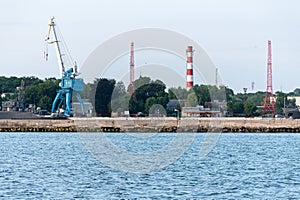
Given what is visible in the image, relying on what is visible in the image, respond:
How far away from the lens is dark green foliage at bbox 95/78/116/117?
15100 cm

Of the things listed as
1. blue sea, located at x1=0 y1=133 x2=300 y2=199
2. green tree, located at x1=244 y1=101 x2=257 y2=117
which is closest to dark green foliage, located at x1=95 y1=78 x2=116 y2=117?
green tree, located at x1=244 y1=101 x2=257 y2=117

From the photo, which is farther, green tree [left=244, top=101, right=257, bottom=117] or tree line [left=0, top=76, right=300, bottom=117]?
green tree [left=244, top=101, right=257, bottom=117]

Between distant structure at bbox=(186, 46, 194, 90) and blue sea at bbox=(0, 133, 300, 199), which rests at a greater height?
distant structure at bbox=(186, 46, 194, 90)

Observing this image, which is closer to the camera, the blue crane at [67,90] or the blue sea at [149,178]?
the blue sea at [149,178]

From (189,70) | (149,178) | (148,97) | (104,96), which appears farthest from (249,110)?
(149,178)

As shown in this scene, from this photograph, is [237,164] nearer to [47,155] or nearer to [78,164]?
[78,164]

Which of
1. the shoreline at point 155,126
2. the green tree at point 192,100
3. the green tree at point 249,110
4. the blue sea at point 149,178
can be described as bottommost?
the blue sea at point 149,178

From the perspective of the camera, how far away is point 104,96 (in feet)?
508

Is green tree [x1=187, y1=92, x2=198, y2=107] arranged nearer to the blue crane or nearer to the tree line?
the tree line

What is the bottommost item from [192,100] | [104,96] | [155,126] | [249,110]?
[155,126]

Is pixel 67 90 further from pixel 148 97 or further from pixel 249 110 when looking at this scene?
pixel 249 110

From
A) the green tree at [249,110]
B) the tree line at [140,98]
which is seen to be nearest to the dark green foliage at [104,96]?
the tree line at [140,98]

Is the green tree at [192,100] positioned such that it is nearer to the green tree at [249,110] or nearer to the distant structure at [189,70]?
the distant structure at [189,70]

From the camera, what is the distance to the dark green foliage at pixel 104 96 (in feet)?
495
